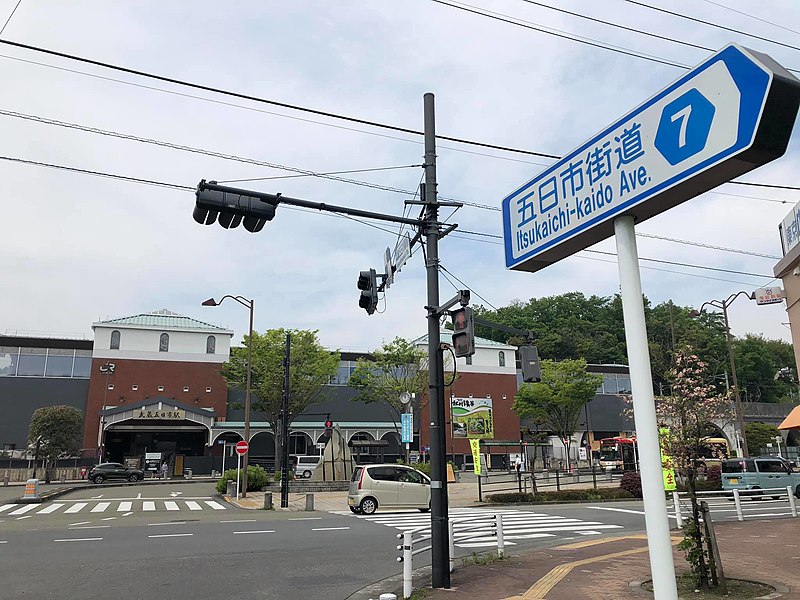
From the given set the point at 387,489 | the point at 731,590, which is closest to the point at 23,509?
the point at 387,489

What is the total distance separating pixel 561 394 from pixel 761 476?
18336 mm

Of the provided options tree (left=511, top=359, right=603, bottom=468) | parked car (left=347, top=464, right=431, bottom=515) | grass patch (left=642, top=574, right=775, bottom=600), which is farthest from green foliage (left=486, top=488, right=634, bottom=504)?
tree (left=511, top=359, right=603, bottom=468)

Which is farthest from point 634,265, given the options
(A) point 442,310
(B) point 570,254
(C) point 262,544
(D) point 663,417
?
(C) point 262,544

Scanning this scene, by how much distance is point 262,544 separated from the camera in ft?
44.3

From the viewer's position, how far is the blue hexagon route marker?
13.5 ft

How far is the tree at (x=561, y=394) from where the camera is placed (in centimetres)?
4456

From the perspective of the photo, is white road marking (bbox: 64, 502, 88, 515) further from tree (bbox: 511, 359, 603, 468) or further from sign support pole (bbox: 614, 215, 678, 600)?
tree (bbox: 511, 359, 603, 468)

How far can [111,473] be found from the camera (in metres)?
40.5

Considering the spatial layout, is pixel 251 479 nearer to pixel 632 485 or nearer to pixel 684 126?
pixel 632 485

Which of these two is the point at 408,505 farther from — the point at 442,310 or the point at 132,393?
the point at 132,393

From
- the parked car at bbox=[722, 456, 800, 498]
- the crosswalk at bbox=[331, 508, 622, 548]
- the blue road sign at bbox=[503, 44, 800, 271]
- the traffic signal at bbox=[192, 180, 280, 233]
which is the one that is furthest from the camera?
the parked car at bbox=[722, 456, 800, 498]

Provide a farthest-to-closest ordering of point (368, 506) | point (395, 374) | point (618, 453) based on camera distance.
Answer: point (618, 453)
point (395, 374)
point (368, 506)

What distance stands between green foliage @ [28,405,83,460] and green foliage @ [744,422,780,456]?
5260 centimetres

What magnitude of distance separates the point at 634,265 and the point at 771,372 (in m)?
91.6
